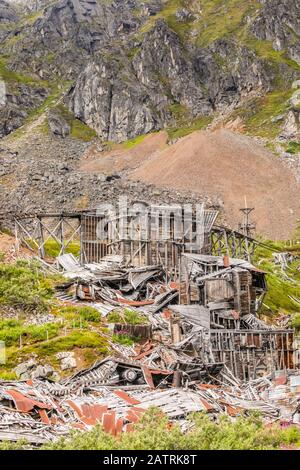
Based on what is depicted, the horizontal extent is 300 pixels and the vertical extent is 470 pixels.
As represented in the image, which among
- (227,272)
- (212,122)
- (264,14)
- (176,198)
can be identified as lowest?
(227,272)

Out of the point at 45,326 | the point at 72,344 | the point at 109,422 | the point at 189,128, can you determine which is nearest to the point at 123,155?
the point at 189,128

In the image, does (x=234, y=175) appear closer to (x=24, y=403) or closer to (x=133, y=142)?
(x=133, y=142)

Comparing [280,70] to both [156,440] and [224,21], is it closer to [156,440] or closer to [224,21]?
[224,21]

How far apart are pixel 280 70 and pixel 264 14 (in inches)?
879

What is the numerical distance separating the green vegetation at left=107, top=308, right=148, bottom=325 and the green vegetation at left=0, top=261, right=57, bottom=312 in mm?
3237

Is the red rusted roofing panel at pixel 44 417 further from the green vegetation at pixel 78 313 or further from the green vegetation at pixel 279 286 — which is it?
the green vegetation at pixel 279 286

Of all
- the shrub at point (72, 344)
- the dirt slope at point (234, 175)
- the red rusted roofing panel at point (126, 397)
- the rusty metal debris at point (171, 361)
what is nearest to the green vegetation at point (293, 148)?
the dirt slope at point (234, 175)

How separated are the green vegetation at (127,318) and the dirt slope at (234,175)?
60.7 metres

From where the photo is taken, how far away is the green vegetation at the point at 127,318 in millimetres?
30828

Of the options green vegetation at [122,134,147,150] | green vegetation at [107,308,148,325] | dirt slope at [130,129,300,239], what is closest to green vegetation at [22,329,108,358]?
green vegetation at [107,308,148,325]

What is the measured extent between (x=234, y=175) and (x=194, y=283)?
3005 inches

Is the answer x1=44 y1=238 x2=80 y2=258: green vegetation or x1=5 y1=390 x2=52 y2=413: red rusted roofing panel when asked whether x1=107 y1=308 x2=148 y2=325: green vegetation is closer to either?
x1=5 y1=390 x2=52 y2=413: red rusted roofing panel
